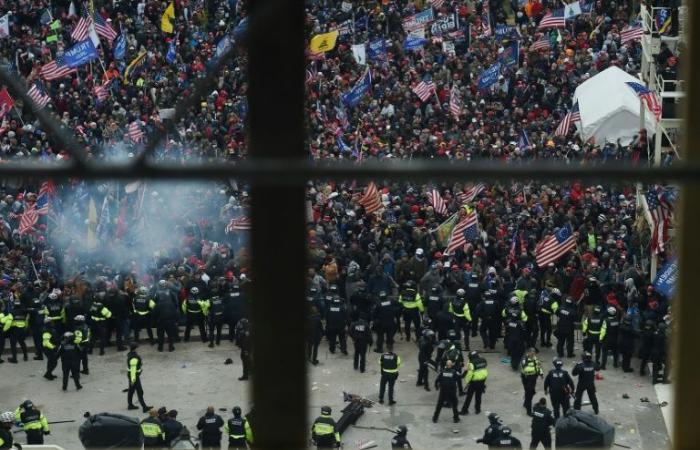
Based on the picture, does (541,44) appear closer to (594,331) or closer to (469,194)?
(469,194)

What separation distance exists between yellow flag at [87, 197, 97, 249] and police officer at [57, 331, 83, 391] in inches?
151

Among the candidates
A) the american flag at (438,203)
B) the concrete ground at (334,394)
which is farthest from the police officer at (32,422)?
the american flag at (438,203)

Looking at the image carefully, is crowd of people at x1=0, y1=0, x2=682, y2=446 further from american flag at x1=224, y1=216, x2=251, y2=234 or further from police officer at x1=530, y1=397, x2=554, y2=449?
police officer at x1=530, y1=397, x2=554, y2=449

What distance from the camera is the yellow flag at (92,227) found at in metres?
24.9

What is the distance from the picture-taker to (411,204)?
26.8 meters

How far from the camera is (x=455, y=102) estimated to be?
103 ft

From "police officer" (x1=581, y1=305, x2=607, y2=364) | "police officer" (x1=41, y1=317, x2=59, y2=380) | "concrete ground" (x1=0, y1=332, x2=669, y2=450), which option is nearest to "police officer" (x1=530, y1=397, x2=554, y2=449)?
"concrete ground" (x1=0, y1=332, x2=669, y2=450)

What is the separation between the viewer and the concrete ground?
20031 mm

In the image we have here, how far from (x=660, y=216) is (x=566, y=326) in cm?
249

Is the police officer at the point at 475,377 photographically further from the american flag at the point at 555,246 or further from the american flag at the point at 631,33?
the american flag at the point at 631,33

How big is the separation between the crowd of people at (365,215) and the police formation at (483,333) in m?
0.05

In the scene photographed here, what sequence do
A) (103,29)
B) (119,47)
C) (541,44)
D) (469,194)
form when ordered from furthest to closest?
(541,44)
(119,47)
(103,29)
(469,194)

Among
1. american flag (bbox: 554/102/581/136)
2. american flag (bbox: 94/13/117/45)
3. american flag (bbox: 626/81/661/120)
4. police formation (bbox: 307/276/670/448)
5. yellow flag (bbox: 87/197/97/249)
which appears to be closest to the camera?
police formation (bbox: 307/276/670/448)

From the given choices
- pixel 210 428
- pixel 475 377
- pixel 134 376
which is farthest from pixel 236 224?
pixel 210 428
